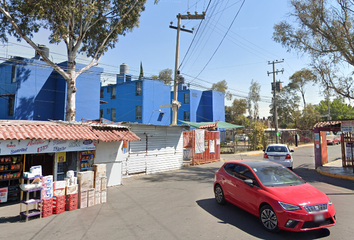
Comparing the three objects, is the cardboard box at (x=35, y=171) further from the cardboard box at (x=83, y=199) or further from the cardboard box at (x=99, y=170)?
the cardboard box at (x=99, y=170)

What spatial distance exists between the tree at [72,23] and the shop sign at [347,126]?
1543cm

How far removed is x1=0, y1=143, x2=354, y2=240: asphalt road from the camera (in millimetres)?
5168

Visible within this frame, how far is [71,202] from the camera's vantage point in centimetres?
724

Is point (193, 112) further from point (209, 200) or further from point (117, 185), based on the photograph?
point (209, 200)

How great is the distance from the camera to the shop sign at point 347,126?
1292cm

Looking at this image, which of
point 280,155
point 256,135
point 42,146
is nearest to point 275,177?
point 42,146

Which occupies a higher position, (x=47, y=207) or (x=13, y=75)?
(x=13, y=75)

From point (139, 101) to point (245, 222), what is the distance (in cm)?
2701

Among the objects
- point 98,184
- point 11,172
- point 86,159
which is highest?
point 86,159

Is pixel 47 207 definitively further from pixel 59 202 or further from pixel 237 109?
pixel 237 109

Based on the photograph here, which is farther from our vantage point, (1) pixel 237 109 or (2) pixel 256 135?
(1) pixel 237 109

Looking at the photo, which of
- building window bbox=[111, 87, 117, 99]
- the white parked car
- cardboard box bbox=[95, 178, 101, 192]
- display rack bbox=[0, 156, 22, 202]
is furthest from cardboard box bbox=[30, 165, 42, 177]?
building window bbox=[111, 87, 117, 99]

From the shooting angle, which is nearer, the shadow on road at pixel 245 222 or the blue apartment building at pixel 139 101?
the shadow on road at pixel 245 222

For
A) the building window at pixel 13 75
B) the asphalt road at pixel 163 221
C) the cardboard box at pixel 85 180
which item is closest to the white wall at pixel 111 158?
the asphalt road at pixel 163 221
